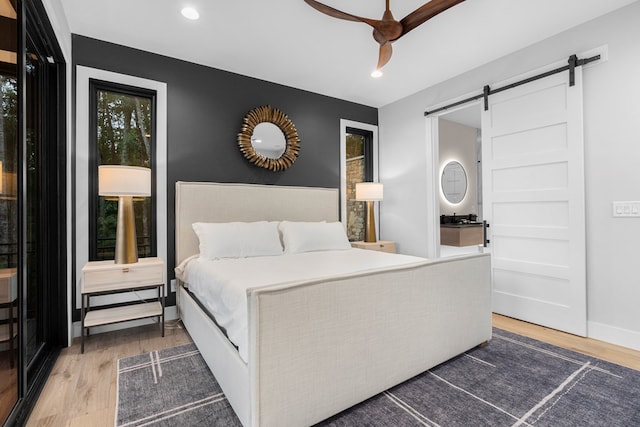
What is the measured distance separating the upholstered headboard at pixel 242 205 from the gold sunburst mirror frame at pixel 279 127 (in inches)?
11.7

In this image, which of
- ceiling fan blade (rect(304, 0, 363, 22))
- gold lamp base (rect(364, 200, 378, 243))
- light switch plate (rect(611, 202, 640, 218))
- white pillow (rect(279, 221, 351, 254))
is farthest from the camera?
gold lamp base (rect(364, 200, 378, 243))

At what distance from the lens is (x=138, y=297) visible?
304 cm

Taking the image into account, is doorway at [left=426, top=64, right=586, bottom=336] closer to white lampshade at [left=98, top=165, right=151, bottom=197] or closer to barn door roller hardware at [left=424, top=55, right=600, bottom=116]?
barn door roller hardware at [left=424, top=55, right=600, bottom=116]

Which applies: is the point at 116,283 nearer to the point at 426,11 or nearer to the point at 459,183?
the point at 426,11

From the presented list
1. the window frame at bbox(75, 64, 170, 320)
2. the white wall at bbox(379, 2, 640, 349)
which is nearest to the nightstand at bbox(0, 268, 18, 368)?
the window frame at bbox(75, 64, 170, 320)

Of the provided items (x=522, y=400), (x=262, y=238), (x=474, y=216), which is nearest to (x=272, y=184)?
(x=262, y=238)

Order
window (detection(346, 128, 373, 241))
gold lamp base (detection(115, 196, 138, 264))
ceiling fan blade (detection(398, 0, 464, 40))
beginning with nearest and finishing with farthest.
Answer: ceiling fan blade (detection(398, 0, 464, 40))
gold lamp base (detection(115, 196, 138, 264))
window (detection(346, 128, 373, 241))

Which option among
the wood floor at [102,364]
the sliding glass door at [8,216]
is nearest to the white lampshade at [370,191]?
the wood floor at [102,364]

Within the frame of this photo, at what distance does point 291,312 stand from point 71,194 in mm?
2406

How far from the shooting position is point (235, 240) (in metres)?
2.92

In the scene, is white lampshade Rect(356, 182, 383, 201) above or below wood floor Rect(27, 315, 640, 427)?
above

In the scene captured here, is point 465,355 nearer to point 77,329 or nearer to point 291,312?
point 291,312

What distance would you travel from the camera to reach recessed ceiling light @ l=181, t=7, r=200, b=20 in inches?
96.2

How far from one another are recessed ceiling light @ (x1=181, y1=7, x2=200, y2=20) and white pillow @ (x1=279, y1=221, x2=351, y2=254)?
6.59ft
